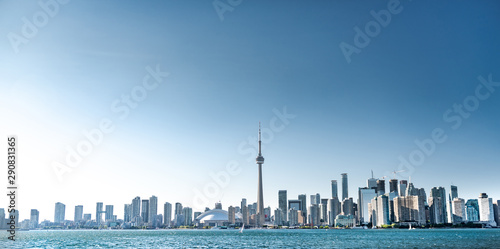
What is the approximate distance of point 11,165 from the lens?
42062 millimetres

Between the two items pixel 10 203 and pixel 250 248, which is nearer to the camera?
pixel 10 203

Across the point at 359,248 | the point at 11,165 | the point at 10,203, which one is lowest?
the point at 359,248

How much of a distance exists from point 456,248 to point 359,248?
21083mm

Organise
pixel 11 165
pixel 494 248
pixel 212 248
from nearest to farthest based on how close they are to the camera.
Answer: pixel 11 165 → pixel 494 248 → pixel 212 248

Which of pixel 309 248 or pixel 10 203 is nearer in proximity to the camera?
pixel 10 203

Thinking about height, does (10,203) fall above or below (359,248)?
above

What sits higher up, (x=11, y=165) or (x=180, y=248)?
(x=11, y=165)

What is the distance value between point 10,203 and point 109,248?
209 ft

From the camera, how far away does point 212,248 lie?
320 ft

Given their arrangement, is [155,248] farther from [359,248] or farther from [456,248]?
[456,248]

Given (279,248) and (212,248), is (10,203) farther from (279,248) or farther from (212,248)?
(279,248)

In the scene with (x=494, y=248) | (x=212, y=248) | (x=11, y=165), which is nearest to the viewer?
(x=11, y=165)

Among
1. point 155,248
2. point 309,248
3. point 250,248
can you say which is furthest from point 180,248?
point 309,248

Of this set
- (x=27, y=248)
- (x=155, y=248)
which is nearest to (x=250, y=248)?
(x=155, y=248)
